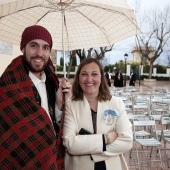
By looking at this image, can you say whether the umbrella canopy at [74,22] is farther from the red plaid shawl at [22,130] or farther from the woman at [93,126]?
the red plaid shawl at [22,130]

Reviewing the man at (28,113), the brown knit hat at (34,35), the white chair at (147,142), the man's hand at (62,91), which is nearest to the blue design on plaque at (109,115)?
the man's hand at (62,91)

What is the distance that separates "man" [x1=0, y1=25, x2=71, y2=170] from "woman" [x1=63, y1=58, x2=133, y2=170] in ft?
→ 0.86

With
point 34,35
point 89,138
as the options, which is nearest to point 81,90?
point 89,138

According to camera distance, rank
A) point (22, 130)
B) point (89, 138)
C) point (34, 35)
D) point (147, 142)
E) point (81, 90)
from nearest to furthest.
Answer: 1. point (22, 130)
2. point (34, 35)
3. point (89, 138)
4. point (81, 90)
5. point (147, 142)

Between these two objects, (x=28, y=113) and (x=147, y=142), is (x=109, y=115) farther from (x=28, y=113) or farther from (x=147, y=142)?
(x=147, y=142)

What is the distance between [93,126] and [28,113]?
625 mm

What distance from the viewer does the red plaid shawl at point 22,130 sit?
2027 millimetres

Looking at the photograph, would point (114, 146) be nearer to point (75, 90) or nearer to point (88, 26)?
point (75, 90)

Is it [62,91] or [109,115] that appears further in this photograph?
[109,115]

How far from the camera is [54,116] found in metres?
2.38

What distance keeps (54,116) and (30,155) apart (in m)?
0.42

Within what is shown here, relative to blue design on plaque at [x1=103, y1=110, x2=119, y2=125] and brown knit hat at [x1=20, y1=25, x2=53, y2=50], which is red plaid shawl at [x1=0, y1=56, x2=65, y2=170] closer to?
brown knit hat at [x1=20, y1=25, x2=53, y2=50]

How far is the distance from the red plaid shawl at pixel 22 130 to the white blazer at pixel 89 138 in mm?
289

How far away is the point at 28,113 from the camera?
208 centimetres
